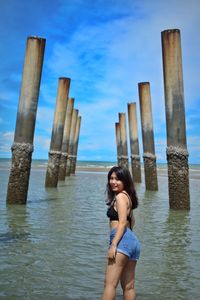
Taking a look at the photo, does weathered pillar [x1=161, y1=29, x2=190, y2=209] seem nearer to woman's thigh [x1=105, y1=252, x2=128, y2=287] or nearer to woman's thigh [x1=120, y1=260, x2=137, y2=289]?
woman's thigh [x1=120, y1=260, x2=137, y2=289]

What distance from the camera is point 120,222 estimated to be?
305 cm

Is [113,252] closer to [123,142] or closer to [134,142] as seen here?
[134,142]

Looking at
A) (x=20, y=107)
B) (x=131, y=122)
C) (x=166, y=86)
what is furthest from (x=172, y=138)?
(x=131, y=122)

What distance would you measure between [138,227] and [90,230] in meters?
0.88

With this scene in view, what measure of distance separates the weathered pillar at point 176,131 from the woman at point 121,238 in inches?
238

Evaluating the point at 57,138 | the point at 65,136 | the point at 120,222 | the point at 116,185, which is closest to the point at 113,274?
the point at 120,222

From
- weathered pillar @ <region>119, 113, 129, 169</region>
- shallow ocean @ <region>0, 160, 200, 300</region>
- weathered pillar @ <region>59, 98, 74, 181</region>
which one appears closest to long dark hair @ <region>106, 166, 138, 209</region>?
shallow ocean @ <region>0, 160, 200, 300</region>

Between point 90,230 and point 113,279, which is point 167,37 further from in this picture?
point 113,279

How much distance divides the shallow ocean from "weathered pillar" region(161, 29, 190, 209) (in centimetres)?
45

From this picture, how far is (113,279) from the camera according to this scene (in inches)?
120

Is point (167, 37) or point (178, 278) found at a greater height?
point (167, 37)

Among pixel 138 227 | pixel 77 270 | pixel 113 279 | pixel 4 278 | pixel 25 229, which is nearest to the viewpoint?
pixel 113 279

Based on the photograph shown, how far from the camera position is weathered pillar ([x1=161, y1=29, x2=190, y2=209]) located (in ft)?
30.0

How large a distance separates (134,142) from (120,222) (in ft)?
55.5
